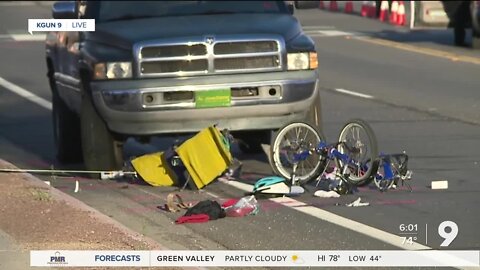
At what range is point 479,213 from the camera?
936cm

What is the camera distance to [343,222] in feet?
30.4

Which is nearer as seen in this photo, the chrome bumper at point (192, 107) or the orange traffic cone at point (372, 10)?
the chrome bumper at point (192, 107)

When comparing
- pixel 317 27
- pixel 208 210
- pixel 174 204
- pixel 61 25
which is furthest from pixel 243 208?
pixel 317 27

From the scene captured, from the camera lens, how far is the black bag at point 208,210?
9.58m

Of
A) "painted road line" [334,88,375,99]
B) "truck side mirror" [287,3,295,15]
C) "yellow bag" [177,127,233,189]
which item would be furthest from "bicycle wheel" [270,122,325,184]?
"painted road line" [334,88,375,99]

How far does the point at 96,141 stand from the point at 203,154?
1121mm

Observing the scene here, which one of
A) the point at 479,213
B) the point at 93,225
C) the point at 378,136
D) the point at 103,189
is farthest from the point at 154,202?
the point at 378,136

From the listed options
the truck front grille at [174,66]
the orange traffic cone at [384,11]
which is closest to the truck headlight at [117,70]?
the truck front grille at [174,66]

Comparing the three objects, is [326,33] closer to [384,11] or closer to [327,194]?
[384,11]

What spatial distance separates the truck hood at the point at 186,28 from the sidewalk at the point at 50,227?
160 centimetres

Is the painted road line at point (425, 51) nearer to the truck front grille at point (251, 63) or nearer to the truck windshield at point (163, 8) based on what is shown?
the truck windshield at point (163, 8)

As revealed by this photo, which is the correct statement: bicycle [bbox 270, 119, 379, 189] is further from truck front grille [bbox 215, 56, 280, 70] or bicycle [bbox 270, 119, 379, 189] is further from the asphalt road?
truck front grille [bbox 215, 56, 280, 70]

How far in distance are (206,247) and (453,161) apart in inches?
157

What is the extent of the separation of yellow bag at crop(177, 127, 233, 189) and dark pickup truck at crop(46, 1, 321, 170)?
373 millimetres
